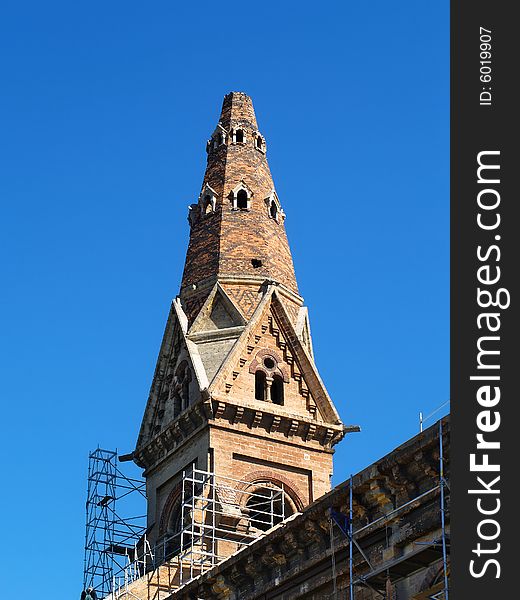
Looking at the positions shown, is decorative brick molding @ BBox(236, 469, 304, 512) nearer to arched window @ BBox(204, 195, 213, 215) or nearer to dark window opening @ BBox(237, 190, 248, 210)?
dark window opening @ BBox(237, 190, 248, 210)

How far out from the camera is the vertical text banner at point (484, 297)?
16.5 meters

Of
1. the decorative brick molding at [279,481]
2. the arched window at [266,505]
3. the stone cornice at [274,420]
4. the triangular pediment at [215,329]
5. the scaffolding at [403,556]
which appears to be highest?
the triangular pediment at [215,329]

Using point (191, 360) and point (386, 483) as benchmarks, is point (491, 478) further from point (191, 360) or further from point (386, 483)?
point (191, 360)

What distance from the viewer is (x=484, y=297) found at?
56.2 feet

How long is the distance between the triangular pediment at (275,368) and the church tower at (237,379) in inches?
1.1

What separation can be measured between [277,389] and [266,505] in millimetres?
3503

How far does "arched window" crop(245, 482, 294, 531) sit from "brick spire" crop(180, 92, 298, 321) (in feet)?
20.2

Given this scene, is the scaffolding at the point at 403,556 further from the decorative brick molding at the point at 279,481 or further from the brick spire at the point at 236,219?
the brick spire at the point at 236,219

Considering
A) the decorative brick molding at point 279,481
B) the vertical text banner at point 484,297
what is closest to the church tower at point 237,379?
the decorative brick molding at point 279,481

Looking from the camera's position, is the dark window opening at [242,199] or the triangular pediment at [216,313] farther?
the dark window opening at [242,199]

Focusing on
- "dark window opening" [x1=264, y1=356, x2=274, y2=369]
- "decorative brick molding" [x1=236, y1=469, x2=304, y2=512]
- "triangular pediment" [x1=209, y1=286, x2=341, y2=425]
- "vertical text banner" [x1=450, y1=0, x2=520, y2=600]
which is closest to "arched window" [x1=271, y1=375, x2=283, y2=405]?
"triangular pediment" [x1=209, y1=286, x2=341, y2=425]

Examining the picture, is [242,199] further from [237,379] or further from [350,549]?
[350,549]

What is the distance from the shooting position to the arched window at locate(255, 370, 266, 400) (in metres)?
41.3

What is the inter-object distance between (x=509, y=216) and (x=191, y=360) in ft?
82.1
